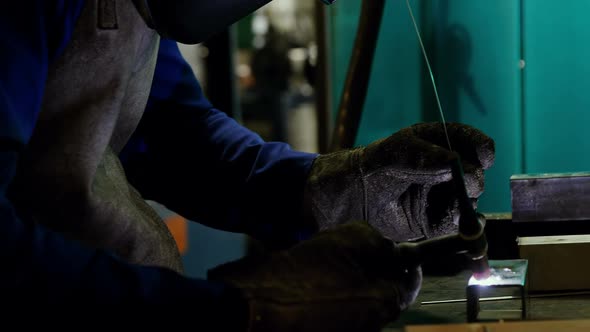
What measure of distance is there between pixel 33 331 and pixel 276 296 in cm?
32

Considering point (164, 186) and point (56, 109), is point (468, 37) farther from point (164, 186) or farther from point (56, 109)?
point (56, 109)

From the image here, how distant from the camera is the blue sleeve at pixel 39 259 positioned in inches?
43.7

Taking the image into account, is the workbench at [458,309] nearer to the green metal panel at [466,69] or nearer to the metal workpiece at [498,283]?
the metal workpiece at [498,283]

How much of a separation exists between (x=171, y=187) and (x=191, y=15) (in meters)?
0.64

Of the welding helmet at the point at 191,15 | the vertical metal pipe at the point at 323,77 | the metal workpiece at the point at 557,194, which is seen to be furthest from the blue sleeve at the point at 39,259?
the vertical metal pipe at the point at 323,77

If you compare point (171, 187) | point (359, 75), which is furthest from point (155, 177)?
point (359, 75)

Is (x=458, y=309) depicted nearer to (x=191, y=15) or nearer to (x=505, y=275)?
(x=505, y=275)

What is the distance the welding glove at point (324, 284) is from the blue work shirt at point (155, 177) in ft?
0.19

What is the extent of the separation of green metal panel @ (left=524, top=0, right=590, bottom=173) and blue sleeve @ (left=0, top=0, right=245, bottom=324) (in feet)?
5.55

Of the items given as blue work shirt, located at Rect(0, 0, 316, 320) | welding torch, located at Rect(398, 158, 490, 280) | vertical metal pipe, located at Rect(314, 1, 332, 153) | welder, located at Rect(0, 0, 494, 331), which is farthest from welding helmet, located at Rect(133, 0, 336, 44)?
vertical metal pipe, located at Rect(314, 1, 332, 153)

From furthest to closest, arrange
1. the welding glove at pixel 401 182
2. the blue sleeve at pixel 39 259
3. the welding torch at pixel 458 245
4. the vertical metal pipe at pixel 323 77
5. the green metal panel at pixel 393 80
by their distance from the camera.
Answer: the vertical metal pipe at pixel 323 77 < the green metal panel at pixel 393 80 < the welding glove at pixel 401 182 < the welding torch at pixel 458 245 < the blue sleeve at pixel 39 259

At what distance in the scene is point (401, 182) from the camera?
1.71m

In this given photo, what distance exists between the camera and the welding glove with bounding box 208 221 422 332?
47.5 inches

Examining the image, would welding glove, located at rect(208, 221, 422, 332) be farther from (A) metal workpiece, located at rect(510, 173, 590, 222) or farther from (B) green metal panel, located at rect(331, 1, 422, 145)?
(B) green metal panel, located at rect(331, 1, 422, 145)
